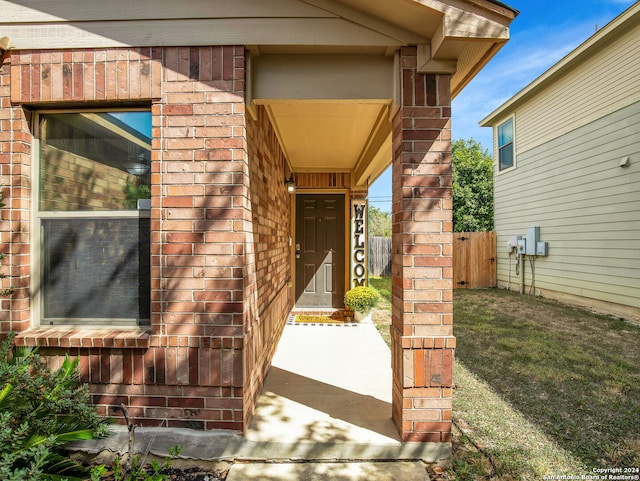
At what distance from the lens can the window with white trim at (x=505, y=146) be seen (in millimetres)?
9195

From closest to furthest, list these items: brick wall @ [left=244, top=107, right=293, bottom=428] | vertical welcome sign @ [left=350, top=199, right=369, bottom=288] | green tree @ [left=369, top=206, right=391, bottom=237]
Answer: brick wall @ [left=244, top=107, right=293, bottom=428], vertical welcome sign @ [left=350, top=199, right=369, bottom=288], green tree @ [left=369, top=206, right=391, bottom=237]

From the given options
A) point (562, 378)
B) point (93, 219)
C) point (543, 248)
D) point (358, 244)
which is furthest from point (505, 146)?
point (93, 219)

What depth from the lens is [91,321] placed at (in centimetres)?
220

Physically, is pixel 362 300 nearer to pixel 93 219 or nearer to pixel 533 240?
pixel 93 219

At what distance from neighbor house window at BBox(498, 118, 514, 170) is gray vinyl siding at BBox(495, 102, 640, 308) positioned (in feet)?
1.81

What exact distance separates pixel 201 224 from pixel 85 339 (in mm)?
1042

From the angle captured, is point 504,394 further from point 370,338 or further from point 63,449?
point 63,449

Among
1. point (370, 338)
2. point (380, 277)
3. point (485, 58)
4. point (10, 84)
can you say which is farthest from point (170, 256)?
point (380, 277)

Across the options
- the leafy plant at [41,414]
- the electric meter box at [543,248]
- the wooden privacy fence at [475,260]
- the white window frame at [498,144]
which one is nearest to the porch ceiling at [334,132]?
the leafy plant at [41,414]

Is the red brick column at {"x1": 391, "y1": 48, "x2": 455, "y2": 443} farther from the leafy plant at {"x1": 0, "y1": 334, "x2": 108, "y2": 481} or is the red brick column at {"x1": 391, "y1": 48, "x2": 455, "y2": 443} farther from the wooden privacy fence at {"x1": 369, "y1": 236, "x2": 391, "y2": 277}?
the wooden privacy fence at {"x1": 369, "y1": 236, "x2": 391, "y2": 277}

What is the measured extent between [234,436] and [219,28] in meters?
2.62

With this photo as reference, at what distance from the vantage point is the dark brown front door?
19.8 feet

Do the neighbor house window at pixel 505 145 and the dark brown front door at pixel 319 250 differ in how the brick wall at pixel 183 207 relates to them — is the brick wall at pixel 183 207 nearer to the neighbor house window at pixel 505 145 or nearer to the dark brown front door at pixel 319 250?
the dark brown front door at pixel 319 250

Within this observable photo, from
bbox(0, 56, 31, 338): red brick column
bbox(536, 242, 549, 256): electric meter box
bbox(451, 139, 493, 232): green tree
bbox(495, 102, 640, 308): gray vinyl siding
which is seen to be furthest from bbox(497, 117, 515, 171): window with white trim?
bbox(0, 56, 31, 338): red brick column
